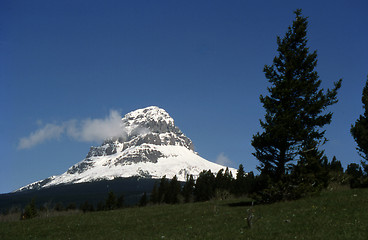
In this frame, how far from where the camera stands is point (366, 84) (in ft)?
172

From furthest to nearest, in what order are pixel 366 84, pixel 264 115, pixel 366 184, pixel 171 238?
1. pixel 366 84
2. pixel 366 184
3. pixel 264 115
4. pixel 171 238

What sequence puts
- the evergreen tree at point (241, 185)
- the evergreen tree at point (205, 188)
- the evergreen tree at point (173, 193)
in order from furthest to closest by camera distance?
1. the evergreen tree at point (173, 193)
2. the evergreen tree at point (205, 188)
3. the evergreen tree at point (241, 185)

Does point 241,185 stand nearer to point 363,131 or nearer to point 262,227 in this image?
point 363,131

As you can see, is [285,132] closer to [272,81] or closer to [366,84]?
[272,81]

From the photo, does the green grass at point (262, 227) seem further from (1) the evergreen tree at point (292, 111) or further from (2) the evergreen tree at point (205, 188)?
(2) the evergreen tree at point (205, 188)

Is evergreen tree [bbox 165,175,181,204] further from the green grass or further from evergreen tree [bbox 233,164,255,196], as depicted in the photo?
the green grass

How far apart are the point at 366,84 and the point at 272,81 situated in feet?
80.6

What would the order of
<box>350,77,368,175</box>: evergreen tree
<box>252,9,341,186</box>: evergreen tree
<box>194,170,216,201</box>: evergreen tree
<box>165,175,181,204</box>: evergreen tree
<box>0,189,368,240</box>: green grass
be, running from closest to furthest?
<box>0,189,368,240</box>: green grass < <box>252,9,341,186</box>: evergreen tree < <box>350,77,368,175</box>: evergreen tree < <box>194,170,216,201</box>: evergreen tree < <box>165,175,181,204</box>: evergreen tree

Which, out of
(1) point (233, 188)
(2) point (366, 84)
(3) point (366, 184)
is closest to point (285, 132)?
(3) point (366, 184)

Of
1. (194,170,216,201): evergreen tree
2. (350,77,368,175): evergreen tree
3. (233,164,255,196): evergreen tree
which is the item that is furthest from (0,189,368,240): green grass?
(194,170,216,201): evergreen tree

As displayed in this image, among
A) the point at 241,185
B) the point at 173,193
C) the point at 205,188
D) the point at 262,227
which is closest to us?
the point at 262,227

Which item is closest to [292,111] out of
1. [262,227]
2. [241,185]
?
[262,227]

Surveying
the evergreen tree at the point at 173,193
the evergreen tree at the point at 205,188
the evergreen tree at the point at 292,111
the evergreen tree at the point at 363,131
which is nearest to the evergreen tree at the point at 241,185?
the evergreen tree at the point at 205,188

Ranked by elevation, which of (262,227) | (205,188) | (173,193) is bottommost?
(262,227)
